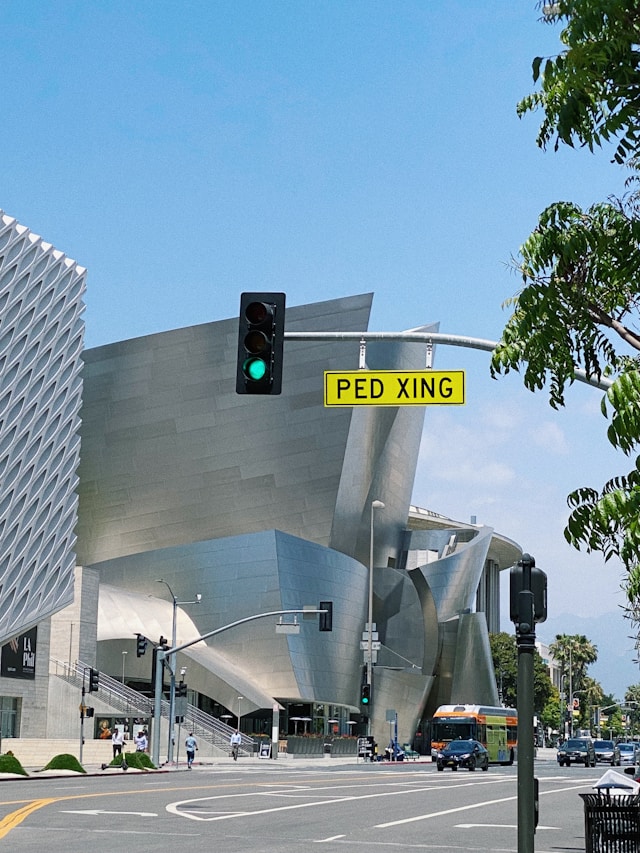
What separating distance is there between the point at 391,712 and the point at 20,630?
26138mm

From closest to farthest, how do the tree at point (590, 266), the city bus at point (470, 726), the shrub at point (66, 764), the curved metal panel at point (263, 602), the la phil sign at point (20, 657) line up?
the tree at point (590, 266)
the shrub at point (66, 764)
the city bus at point (470, 726)
the la phil sign at point (20, 657)
the curved metal panel at point (263, 602)

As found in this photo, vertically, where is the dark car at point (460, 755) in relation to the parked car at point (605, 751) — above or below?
above

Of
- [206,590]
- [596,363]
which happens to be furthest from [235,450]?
[596,363]

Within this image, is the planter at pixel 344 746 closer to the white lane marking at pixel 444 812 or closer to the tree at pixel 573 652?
the white lane marking at pixel 444 812

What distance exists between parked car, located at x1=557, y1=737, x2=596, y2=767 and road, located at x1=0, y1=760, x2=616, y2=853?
105ft

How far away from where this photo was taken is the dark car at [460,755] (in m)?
59.2

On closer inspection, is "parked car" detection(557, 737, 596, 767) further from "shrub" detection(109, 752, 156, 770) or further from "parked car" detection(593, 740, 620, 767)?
"shrub" detection(109, 752, 156, 770)

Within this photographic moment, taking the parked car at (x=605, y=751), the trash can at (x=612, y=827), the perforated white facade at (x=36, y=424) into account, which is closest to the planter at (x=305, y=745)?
the parked car at (x=605, y=751)

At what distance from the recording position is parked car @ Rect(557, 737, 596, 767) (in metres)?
71.1

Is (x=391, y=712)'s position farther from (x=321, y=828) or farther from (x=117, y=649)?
(x=321, y=828)

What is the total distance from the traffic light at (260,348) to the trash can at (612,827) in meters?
6.82

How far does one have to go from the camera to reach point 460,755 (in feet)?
195

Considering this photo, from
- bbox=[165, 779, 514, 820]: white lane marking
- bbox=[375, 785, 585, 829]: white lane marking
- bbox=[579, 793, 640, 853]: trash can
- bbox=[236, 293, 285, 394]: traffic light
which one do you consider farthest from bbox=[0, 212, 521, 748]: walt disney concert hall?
bbox=[236, 293, 285, 394]: traffic light

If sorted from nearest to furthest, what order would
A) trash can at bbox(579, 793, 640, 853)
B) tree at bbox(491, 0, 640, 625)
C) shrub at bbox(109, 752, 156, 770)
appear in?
tree at bbox(491, 0, 640, 625)
trash can at bbox(579, 793, 640, 853)
shrub at bbox(109, 752, 156, 770)
